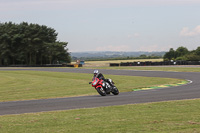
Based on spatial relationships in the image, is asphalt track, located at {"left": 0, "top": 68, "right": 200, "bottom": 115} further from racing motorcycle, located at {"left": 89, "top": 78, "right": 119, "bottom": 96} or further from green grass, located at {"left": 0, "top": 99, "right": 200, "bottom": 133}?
green grass, located at {"left": 0, "top": 99, "right": 200, "bottom": 133}

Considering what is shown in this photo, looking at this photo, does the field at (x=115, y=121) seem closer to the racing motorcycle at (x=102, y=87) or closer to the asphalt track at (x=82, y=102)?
the asphalt track at (x=82, y=102)

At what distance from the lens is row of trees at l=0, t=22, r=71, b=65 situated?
96750mm

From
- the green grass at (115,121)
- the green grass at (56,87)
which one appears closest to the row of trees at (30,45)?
the green grass at (56,87)

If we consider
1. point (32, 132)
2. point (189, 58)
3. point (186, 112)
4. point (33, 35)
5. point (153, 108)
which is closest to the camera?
point (32, 132)

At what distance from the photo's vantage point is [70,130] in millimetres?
8172

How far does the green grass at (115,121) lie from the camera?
808 cm

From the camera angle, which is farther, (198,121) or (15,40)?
(15,40)

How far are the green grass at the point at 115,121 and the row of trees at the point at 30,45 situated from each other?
281ft

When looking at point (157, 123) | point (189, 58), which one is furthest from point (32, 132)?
point (189, 58)

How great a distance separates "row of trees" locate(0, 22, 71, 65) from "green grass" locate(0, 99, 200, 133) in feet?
281

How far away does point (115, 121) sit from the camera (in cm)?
918

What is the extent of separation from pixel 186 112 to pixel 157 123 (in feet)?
7.02

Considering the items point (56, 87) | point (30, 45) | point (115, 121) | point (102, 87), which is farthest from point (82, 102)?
point (30, 45)

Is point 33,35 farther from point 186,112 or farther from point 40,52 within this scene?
point 186,112
